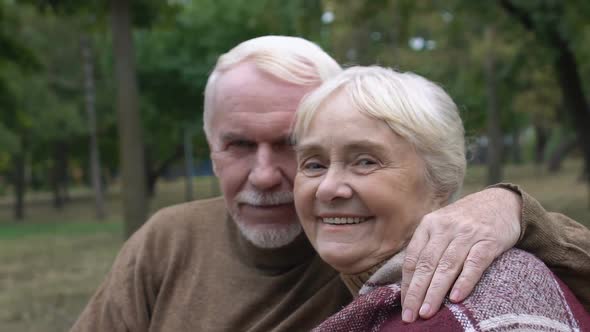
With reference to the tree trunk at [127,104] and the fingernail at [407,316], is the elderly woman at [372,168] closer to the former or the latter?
the fingernail at [407,316]

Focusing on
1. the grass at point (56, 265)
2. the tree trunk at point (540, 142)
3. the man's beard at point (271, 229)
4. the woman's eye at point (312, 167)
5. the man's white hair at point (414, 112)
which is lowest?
the tree trunk at point (540, 142)

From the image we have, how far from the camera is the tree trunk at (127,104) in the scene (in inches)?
338

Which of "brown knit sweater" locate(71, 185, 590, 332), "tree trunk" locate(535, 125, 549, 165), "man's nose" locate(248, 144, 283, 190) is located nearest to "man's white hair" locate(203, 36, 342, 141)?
"man's nose" locate(248, 144, 283, 190)

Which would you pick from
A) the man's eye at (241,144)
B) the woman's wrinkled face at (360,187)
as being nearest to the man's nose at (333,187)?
the woman's wrinkled face at (360,187)

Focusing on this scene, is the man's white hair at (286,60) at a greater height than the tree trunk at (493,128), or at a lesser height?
greater

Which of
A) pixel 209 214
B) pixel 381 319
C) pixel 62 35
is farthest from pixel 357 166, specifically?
pixel 62 35

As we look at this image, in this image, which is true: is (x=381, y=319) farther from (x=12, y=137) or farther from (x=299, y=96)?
(x=12, y=137)

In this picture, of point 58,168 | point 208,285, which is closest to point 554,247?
point 208,285

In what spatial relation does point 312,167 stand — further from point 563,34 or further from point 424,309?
point 563,34

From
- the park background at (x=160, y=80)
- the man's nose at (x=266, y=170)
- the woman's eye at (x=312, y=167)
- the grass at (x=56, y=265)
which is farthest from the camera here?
the park background at (x=160, y=80)

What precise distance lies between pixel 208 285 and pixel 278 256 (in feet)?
0.83

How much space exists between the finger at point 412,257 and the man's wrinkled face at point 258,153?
0.79 meters

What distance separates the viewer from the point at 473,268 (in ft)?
4.54

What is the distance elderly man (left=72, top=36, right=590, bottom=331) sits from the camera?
87.8 inches
